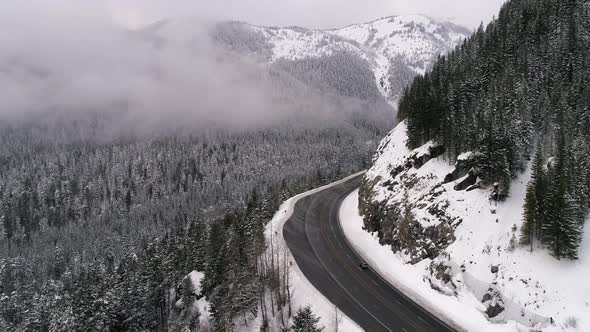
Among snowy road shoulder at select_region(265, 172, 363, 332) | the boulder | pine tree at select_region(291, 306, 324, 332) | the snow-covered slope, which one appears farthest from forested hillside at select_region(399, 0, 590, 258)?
pine tree at select_region(291, 306, 324, 332)

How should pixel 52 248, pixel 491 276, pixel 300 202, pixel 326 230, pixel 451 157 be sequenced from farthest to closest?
pixel 52 248 < pixel 300 202 < pixel 326 230 < pixel 451 157 < pixel 491 276

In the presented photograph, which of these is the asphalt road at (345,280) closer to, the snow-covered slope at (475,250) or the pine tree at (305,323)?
the snow-covered slope at (475,250)

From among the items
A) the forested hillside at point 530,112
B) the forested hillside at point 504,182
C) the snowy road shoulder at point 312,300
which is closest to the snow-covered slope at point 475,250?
the forested hillside at point 504,182

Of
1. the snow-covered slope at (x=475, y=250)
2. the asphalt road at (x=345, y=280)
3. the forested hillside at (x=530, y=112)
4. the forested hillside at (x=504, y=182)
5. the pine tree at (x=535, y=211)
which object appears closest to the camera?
the snow-covered slope at (x=475, y=250)

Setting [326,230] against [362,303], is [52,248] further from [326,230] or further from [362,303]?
[362,303]

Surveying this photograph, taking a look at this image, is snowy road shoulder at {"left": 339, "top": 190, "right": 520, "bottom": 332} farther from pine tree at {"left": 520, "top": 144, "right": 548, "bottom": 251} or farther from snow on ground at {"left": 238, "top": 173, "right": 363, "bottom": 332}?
snow on ground at {"left": 238, "top": 173, "right": 363, "bottom": 332}

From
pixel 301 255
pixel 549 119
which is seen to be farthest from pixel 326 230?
pixel 549 119

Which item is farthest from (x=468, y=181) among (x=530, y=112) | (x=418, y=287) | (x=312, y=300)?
(x=312, y=300)
